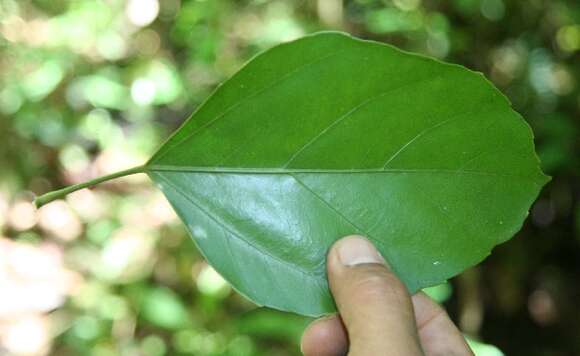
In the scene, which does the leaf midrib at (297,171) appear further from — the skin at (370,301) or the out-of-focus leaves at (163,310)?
the out-of-focus leaves at (163,310)

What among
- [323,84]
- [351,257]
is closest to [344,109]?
[323,84]

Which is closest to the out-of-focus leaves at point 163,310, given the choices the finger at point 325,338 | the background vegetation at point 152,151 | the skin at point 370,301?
the background vegetation at point 152,151

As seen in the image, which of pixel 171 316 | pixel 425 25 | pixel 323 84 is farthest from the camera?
pixel 425 25

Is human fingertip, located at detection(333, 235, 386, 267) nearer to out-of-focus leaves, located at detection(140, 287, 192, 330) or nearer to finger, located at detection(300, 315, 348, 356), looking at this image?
finger, located at detection(300, 315, 348, 356)

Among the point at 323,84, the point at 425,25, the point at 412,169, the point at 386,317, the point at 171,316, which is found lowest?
the point at 171,316

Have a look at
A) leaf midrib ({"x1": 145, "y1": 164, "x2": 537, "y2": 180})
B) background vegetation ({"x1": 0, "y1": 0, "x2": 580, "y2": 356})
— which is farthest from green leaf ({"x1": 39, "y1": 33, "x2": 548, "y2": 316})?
background vegetation ({"x1": 0, "y1": 0, "x2": 580, "y2": 356})

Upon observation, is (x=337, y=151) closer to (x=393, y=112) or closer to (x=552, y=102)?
(x=393, y=112)
